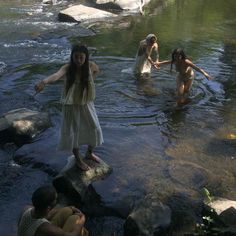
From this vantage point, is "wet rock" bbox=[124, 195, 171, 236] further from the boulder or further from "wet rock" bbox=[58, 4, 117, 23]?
"wet rock" bbox=[58, 4, 117, 23]

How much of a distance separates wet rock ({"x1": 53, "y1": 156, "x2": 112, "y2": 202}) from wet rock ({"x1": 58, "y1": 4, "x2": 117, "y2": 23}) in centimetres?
1307

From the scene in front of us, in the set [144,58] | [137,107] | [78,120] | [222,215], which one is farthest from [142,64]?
[222,215]

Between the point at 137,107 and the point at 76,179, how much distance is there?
3558mm

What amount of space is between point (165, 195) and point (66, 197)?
52.4 inches

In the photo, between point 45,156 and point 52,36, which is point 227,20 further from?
point 45,156

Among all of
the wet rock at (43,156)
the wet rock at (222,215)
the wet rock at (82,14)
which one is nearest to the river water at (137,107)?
the wet rock at (43,156)

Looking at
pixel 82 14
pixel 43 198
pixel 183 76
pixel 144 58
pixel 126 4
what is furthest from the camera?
pixel 126 4

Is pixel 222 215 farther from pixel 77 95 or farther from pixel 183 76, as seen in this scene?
pixel 183 76

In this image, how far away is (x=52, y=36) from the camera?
15.7 m

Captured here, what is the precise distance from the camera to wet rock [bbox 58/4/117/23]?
60.8 feet

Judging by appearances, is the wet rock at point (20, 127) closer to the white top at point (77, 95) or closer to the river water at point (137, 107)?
the river water at point (137, 107)

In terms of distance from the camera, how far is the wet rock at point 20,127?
749cm

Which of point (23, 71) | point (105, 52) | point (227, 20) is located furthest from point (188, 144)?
point (227, 20)

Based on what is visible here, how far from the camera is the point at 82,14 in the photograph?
1902 centimetres
